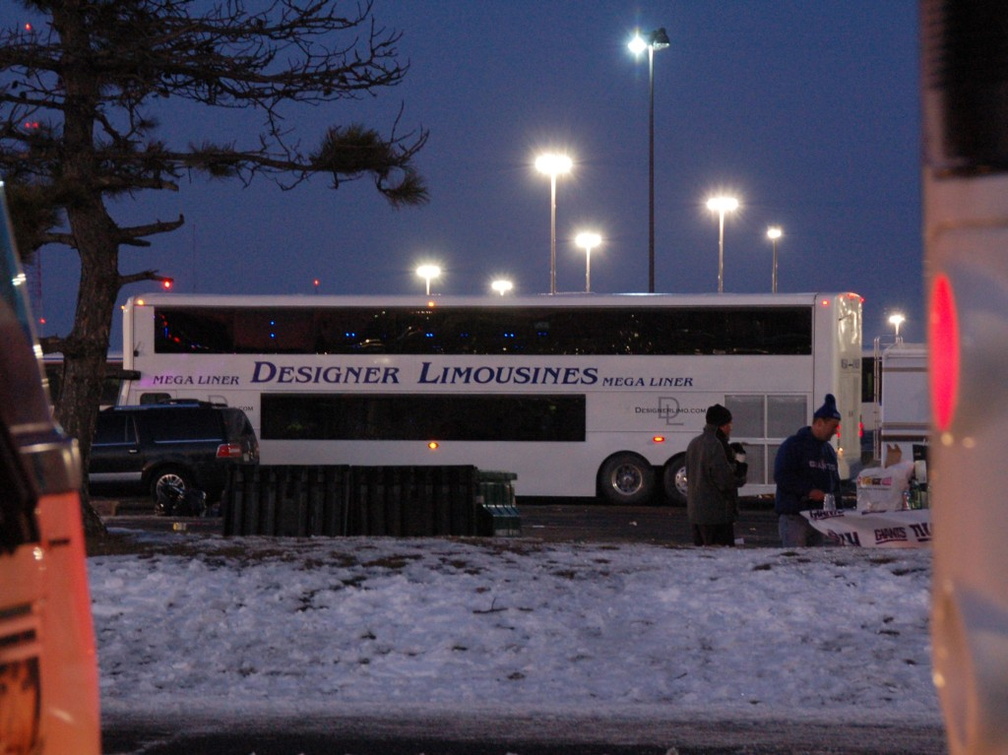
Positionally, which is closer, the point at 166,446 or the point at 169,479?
the point at 169,479

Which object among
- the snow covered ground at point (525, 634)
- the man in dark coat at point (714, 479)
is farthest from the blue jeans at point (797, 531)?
the snow covered ground at point (525, 634)

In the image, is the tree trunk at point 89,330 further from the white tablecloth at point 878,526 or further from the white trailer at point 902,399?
the white trailer at point 902,399

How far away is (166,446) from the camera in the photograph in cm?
2656

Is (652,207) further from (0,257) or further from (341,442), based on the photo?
(0,257)

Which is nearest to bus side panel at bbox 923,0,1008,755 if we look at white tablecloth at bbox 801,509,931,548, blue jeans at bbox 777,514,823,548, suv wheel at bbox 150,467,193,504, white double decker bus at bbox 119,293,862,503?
white tablecloth at bbox 801,509,931,548

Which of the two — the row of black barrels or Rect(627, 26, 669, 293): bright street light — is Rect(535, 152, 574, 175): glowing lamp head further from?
the row of black barrels

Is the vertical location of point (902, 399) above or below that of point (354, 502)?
above

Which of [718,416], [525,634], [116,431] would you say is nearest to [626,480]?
[116,431]

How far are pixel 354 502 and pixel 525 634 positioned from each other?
20.6 feet

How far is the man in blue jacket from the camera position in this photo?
41.7 ft

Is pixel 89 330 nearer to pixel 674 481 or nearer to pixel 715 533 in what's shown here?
pixel 715 533

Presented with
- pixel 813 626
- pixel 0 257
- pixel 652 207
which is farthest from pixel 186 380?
pixel 0 257

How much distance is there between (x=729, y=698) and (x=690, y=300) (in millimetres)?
21189

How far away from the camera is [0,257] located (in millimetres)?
3326
